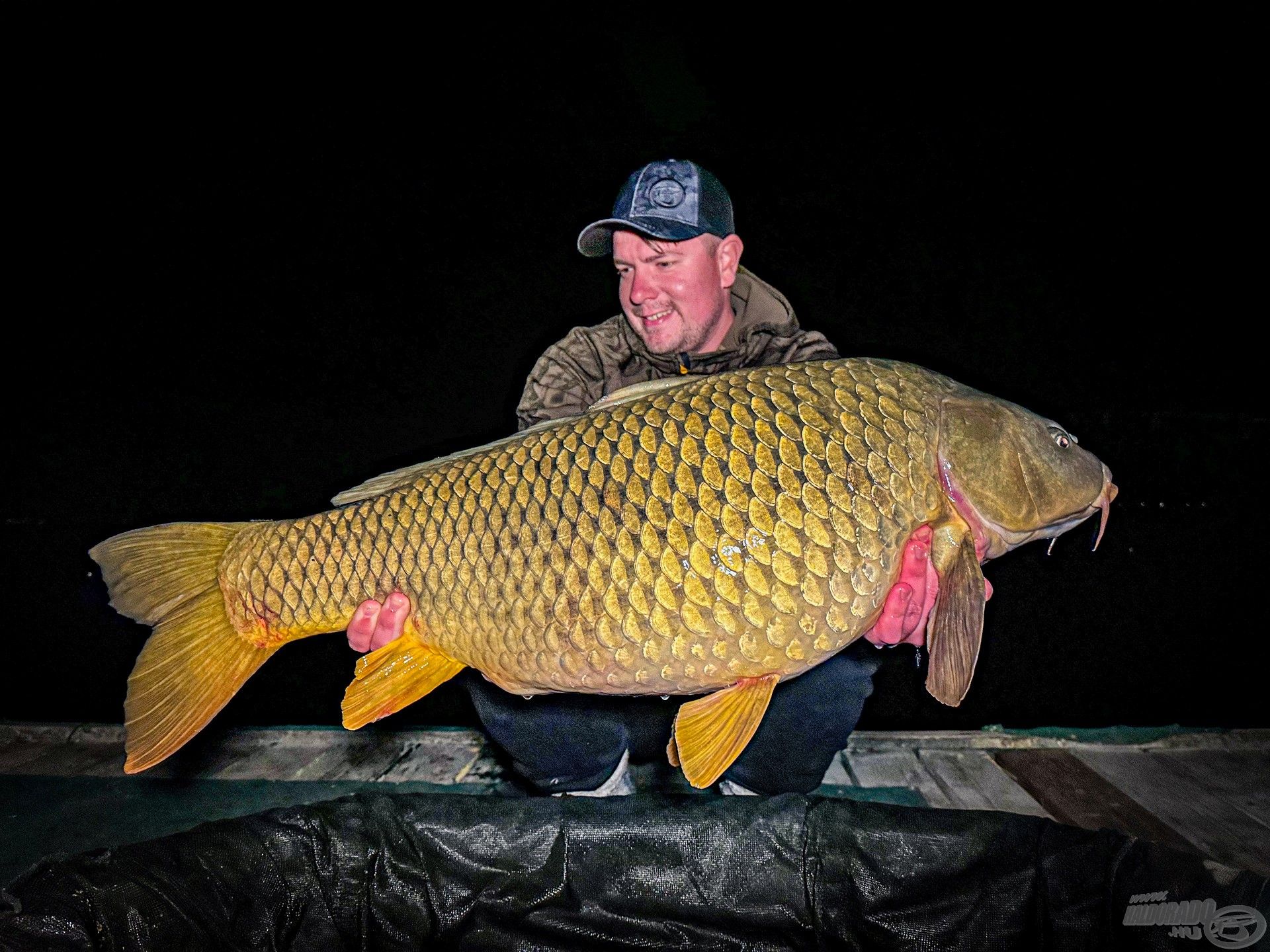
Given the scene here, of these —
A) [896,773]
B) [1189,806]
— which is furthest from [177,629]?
[1189,806]

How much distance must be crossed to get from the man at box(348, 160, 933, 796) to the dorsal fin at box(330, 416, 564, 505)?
430 mm

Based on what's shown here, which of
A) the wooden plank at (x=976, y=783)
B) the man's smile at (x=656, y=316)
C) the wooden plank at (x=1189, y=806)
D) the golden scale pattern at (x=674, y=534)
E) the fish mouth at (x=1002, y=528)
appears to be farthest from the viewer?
the wooden plank at (x=976, y=783)

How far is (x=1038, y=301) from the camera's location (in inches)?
73.3

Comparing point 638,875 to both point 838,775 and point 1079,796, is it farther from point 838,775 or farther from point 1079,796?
point 1079,796

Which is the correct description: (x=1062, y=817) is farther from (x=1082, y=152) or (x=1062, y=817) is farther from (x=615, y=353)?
(x=1082, y=152)

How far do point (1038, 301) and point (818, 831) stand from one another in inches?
56.5

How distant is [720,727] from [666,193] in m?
0.99

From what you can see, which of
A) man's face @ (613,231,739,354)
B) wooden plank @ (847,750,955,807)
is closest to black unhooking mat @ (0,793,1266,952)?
wooden plank @ (847,750,955,807)

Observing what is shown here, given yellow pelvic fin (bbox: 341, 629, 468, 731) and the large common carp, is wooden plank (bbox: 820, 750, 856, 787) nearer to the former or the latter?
the large common carp

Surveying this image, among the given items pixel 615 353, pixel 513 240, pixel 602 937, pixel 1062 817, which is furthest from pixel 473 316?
pixel 1062 817

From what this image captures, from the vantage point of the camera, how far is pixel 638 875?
1153 millimetres

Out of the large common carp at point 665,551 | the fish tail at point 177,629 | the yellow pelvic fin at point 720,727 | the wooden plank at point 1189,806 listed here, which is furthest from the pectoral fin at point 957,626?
the fish tail at point 177,629

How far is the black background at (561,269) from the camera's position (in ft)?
5.94

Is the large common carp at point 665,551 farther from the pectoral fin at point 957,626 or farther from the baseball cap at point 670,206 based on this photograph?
the baseball cap at point 670,206
